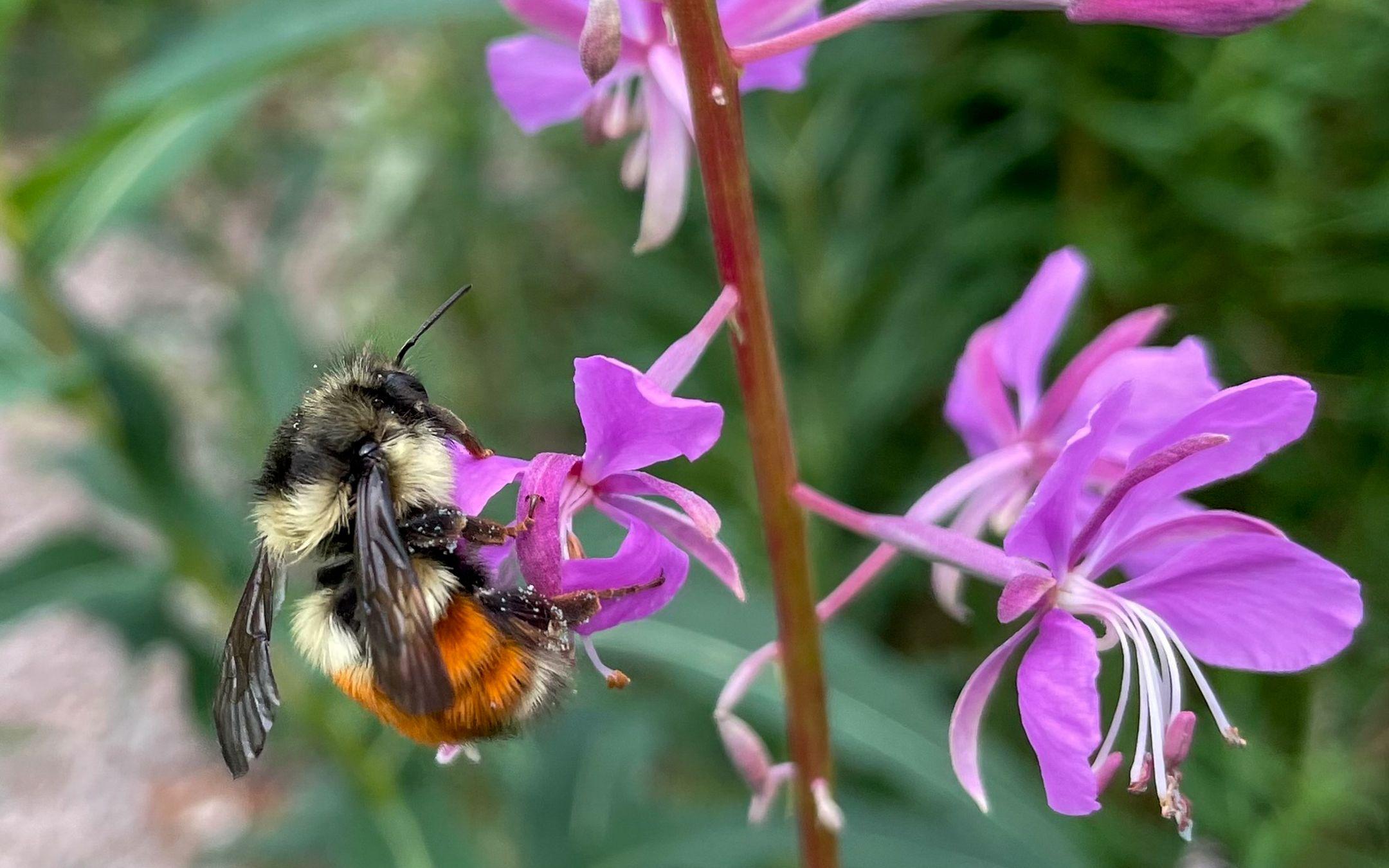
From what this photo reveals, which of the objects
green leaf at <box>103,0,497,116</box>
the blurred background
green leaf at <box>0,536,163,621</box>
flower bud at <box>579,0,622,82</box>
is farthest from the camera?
green leaf at <box>0,536,163,621</box>

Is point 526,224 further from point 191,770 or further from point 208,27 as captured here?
point 191,770

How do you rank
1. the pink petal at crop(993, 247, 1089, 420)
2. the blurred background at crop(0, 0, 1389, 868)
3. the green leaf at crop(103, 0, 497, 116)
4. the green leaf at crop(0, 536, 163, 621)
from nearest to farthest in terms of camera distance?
the pink petal at crop(993, 247, 1089, 420)
the green leaf at crop(103, 0, 497, 116)
the blurred background at crop(0, 0, 1389, 868)
the green leaf at crop(0, 536, 163, 621)

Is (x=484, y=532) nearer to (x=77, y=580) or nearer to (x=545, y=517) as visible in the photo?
(x=545, y=517)

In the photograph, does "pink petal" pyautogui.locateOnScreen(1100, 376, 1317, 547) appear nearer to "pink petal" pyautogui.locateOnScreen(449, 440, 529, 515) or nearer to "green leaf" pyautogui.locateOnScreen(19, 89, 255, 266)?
"pink petal" pyautogui.locateOnScreen(449, 440, 529, 515)

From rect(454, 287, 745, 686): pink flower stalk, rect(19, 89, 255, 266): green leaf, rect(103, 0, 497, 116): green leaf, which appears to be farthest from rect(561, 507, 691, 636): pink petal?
rect(19, 89, 255, 266): green leaf

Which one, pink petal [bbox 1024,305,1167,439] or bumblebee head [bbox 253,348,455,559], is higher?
bumblebee head [bbox 253,348,455,559]

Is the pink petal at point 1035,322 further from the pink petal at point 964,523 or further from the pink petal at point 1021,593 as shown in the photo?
the pink petal at point 1021,593
